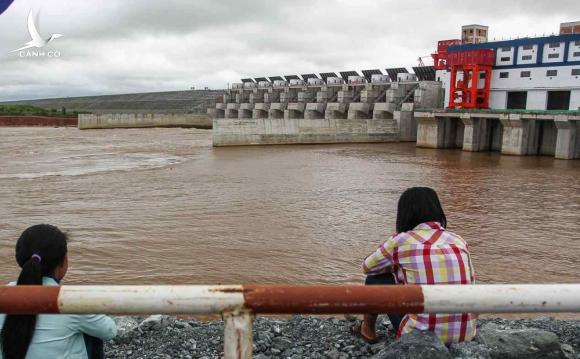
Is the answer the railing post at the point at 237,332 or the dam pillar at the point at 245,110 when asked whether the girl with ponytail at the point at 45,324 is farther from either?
the dam pillar at the point at 245,110

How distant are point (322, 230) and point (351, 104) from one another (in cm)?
3395

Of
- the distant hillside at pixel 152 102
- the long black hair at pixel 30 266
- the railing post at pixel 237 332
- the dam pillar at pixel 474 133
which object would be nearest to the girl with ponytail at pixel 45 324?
the long black hair at pixel 30 266

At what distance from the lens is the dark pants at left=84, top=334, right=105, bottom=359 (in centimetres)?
242

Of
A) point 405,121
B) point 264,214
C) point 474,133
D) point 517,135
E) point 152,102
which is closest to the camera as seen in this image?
point 264,214

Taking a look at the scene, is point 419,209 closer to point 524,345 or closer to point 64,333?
point 524,345

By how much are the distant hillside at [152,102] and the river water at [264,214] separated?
44.3 m

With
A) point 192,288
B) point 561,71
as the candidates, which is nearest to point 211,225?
point 192,288

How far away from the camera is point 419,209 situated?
3.08 m

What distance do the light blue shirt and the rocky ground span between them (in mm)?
1408

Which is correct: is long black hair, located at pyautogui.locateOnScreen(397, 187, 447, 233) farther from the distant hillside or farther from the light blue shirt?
the distant hillside

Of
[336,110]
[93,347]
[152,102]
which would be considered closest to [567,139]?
[336,110]

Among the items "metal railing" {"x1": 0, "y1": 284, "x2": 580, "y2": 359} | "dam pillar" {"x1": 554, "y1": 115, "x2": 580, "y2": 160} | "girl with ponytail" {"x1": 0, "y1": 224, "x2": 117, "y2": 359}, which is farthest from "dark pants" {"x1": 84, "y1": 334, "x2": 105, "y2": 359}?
"dam pillar" {"x1": 554, "y1": 115, "x2": 580, "y2": 160}

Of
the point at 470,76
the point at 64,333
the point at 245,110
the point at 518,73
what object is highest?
the point at 518,73

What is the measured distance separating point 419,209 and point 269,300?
1654 mm
